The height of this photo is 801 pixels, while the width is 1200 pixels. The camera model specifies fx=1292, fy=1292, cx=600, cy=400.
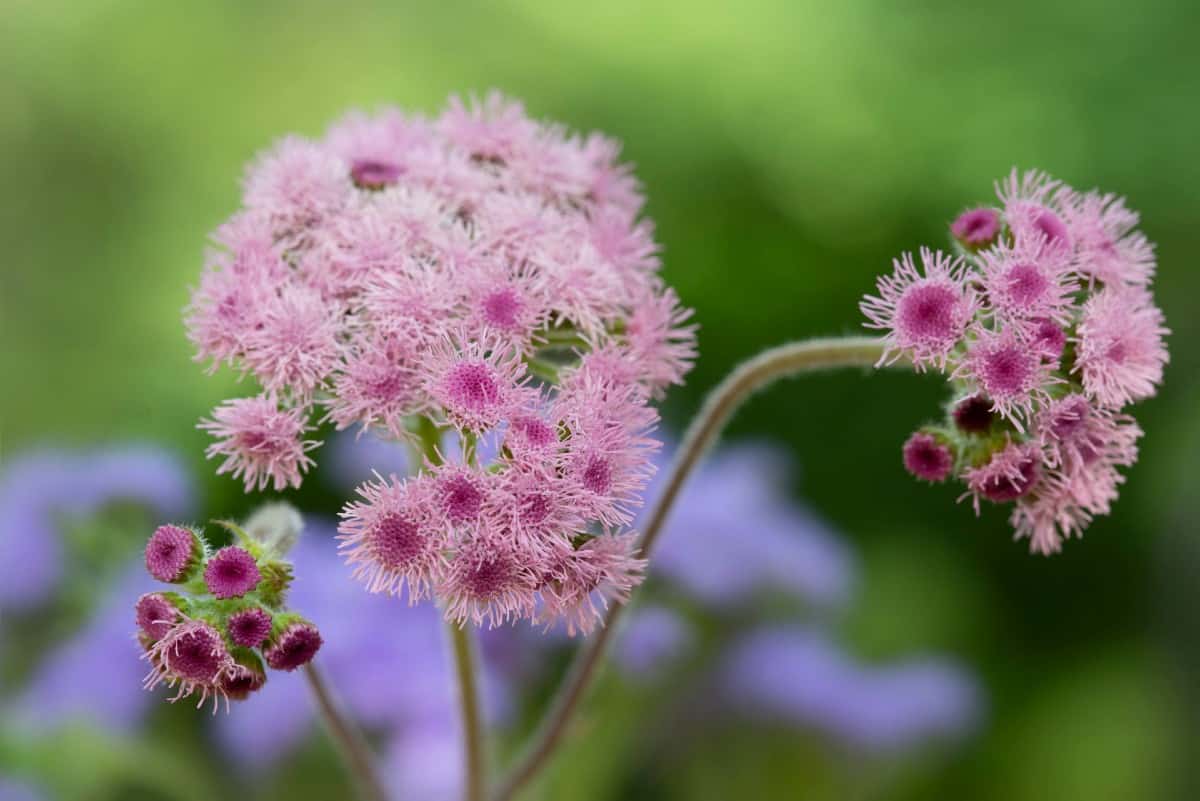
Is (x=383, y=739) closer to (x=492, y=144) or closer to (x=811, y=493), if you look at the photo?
(x=492, y=144)

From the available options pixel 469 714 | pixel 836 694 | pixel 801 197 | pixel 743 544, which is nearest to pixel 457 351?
pixel 469 714

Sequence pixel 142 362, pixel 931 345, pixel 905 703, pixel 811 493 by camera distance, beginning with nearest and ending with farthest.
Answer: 1. pixel 931 345
2. pixel 905 703
3. pixel 811 493
4. pixel 142 362

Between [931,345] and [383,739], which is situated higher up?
[931,345]

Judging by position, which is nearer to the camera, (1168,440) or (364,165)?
(364,165)

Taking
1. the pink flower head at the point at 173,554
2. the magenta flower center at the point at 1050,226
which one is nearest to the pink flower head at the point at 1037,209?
the magenta flower center at the point at 1050,226

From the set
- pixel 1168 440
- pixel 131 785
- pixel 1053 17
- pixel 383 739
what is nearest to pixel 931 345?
pixel 383 739

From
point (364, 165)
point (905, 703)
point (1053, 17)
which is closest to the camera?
point (364, 165)

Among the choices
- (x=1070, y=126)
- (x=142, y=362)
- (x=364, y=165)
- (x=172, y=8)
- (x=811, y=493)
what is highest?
(x=1070, y=126)

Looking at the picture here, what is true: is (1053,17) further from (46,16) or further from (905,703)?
(46,16)
